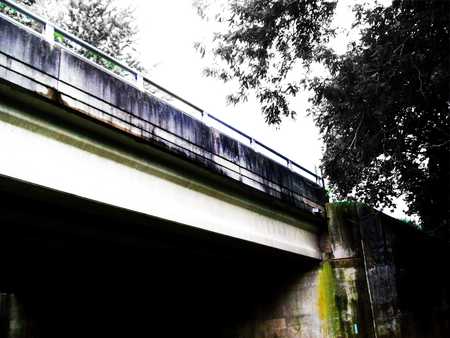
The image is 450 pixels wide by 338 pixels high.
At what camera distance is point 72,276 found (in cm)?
1252

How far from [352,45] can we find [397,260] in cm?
610

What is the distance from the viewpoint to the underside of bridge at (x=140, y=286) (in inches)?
425

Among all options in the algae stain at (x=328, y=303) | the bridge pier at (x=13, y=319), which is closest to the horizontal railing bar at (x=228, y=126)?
the algae stain at (x=328, y=303)

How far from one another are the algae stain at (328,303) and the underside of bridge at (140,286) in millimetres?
568

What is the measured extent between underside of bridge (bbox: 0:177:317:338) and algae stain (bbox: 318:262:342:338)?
0.57 m

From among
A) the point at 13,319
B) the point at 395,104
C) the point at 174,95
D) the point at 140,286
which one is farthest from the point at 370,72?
the point at 13,319

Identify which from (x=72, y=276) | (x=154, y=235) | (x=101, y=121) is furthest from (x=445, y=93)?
(x=72, y=276)

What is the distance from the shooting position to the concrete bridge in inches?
211

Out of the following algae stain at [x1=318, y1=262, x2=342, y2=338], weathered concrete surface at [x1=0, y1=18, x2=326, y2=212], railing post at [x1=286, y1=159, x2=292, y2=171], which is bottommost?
algae stain at [x1=318, y1=262, x2=342, y2=338]

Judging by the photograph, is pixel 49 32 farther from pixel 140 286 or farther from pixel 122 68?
pixel 140 286

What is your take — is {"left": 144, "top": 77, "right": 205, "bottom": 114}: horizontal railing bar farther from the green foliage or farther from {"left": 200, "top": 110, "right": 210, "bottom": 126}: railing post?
the green foliage

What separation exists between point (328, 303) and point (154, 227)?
18.2 feet

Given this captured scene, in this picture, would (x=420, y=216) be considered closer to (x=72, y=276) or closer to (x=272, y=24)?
(x=272, y=24)

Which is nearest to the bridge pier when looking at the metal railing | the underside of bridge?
the underside of bridge
